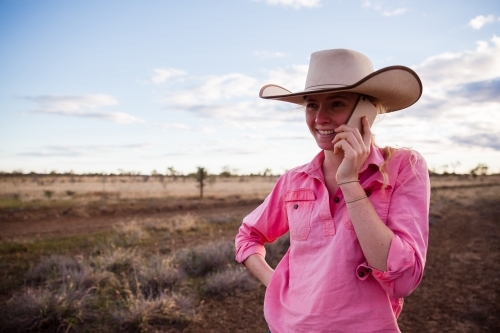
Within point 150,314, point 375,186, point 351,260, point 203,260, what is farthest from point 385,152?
point 203,260

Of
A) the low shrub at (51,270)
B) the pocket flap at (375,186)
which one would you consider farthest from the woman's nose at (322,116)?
the low shrub at (51,270)

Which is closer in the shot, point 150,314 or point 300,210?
point 300,210

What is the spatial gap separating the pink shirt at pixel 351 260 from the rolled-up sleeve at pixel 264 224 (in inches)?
10.2

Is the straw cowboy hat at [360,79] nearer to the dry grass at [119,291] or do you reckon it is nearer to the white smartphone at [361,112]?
the white smartphone at [361,112]

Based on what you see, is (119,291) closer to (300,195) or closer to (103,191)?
(300,195)

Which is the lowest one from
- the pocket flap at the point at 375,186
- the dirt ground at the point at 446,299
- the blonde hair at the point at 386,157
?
the dirt ground at the point at 446,299

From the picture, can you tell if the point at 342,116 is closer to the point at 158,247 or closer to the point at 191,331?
the point at 191,331

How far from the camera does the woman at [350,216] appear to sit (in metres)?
1.41

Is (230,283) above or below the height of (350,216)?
below

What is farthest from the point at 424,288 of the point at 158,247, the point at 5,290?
the point at 5,290

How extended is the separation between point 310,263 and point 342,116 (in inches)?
28.6

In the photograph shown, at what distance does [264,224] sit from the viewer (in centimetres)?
212

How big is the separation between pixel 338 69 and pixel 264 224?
3.19ft

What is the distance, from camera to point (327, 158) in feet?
6.20
